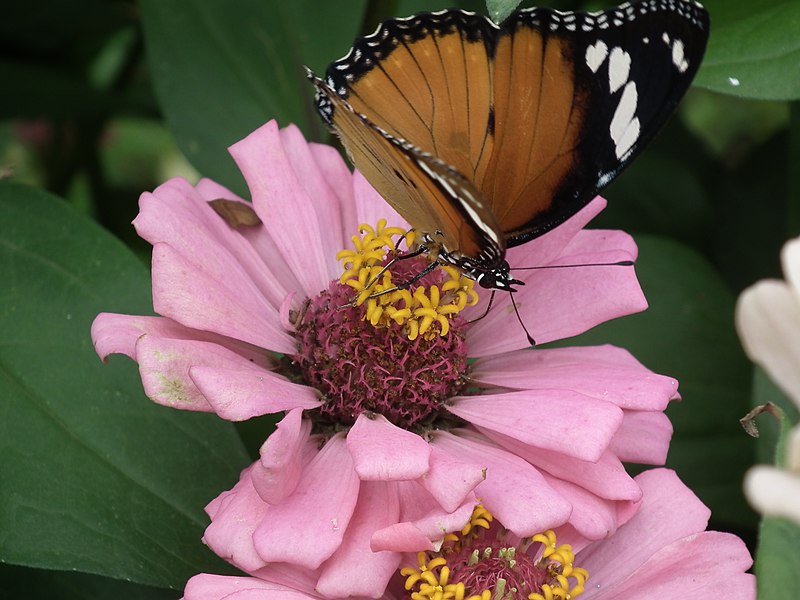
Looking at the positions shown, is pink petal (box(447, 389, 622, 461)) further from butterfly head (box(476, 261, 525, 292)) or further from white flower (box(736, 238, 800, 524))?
white flower (box(736, 238, 800, 524))

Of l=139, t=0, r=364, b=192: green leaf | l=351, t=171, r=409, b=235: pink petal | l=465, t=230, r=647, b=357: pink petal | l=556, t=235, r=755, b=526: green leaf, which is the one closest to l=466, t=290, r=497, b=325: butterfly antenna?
l=465, t=230, r=647, b=357: pink petal

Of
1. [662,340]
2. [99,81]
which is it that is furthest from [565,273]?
[99,81]

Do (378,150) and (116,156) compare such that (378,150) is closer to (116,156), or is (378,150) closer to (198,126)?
(198,126)

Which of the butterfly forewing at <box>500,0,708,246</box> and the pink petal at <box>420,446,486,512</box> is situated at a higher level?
the butterfly forewing at <box>500,0,708,246</box>

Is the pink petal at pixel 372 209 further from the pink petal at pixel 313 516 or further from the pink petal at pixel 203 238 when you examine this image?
the pink petal at pixel 313 516

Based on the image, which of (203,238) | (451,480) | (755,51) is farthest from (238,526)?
(755,51)

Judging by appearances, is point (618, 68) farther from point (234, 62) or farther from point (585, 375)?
point (234, 62)
